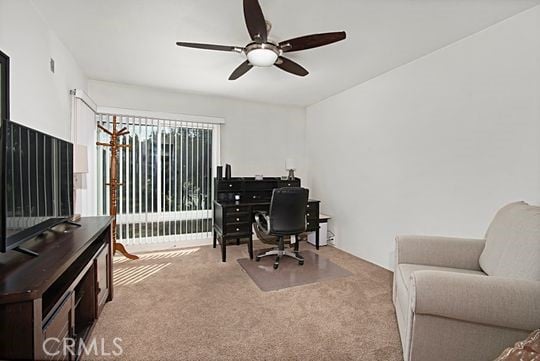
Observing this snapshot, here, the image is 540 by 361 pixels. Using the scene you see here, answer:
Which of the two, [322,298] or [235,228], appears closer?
[322,298]

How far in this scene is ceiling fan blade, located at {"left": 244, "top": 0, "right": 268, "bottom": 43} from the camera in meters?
1.72

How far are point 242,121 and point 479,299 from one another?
406 centimetres

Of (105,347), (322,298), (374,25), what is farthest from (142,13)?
(322,298)

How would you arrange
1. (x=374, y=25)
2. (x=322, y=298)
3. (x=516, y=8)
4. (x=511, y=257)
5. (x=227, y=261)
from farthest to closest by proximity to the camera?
(x=227, y=261)
(x=322, y=298)
(x=374, y=25)
(x=516, y=8)
(x=511, y=257)

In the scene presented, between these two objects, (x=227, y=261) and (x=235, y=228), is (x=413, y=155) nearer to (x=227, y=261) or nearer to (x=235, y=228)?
(x=235, y=228)

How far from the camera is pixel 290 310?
7.88 ft

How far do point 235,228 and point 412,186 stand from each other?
7.54ft

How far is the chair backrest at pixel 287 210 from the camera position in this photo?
345 centimetres

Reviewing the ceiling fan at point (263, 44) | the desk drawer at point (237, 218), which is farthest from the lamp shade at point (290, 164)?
the ceiling fan at point (263, 44)

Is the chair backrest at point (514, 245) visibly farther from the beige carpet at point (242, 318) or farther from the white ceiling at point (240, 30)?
the white ceiling at point (240, 30)

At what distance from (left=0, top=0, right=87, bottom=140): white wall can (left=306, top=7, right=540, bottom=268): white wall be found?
353 cm

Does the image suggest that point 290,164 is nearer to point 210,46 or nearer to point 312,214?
point 312,214

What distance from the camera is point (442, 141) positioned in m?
2.74

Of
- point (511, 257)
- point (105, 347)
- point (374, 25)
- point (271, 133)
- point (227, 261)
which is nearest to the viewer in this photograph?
point (511, 257)
